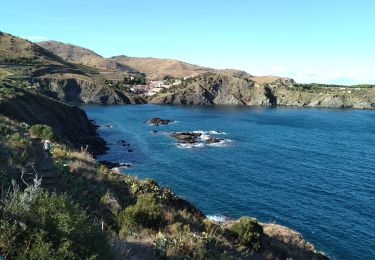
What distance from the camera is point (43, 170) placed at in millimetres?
21094

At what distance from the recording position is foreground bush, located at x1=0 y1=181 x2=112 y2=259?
848 centimetres

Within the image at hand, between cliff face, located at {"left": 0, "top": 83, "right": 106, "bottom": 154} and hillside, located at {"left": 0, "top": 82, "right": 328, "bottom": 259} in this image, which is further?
cliff face, located at {"left": 0, "top": 83, "right": 106, "bottom": 154}

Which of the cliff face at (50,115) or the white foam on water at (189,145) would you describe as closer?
the cliff face at (50,115)

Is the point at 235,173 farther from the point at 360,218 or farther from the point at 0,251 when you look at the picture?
the point at 0,251

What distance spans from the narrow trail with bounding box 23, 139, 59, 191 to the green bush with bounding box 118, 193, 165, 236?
3.77 metres

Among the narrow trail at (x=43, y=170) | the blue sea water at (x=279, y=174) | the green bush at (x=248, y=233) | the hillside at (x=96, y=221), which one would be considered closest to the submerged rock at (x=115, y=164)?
the blue sea water at (x=279, y=174)

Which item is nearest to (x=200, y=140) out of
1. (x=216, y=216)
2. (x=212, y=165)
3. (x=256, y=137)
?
(x=256, y=137)

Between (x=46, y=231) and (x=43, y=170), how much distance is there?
12.9 m

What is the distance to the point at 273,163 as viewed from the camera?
3413 inches

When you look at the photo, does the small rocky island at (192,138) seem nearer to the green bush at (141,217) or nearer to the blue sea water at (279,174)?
the blue sea water at (279,174)

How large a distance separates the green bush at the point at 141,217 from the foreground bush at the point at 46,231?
21.3ft

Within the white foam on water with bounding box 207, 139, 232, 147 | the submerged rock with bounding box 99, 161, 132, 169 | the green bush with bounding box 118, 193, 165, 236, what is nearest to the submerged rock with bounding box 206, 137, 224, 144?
the white foam on water with bounding box 207, 139, 232, 147

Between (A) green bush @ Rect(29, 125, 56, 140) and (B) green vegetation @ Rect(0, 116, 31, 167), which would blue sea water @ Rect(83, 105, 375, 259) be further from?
(B) green vegetation @ Rect(0, 116, 31, 167)

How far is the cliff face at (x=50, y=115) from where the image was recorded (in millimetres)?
62625
